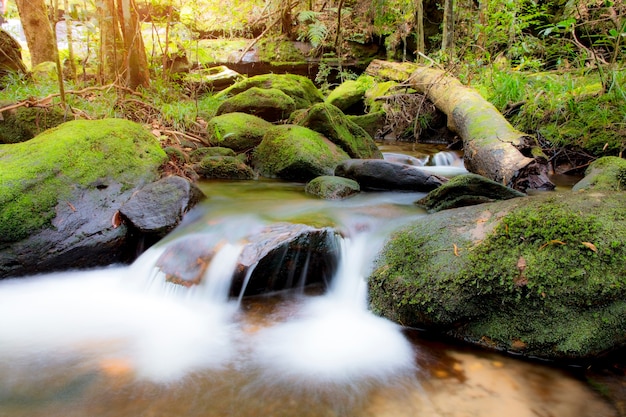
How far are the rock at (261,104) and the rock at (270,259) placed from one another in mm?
4684

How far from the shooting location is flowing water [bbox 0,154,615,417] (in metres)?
2.11

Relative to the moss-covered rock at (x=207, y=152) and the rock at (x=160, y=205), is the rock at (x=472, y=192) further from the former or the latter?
the moss-covered rock at (x=207, y=152)

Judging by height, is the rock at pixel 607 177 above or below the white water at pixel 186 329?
above

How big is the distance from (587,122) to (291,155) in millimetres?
Answer: 4275

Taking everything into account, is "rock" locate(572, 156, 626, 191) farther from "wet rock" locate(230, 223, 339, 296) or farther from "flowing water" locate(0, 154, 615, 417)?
"wet rock" locate(230, 223, 339, 296)

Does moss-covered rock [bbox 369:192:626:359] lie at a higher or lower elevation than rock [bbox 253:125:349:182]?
lower

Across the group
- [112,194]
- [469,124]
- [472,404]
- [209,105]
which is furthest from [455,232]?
[209,105]

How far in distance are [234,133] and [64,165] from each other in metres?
3.02

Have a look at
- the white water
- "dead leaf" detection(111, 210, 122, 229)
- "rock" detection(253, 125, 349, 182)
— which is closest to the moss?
"dead leaf" detection(111, 210, 122, 229)

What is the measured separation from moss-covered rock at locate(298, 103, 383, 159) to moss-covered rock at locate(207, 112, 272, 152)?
0.83 meters

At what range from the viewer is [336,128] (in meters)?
6.58

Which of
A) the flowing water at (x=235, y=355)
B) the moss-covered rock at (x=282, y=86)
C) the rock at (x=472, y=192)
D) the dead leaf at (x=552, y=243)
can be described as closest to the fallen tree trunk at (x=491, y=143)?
the rock at (x=472, y=192)

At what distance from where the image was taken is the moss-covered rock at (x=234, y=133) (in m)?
6.68

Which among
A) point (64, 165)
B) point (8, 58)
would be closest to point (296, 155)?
point (64, 165)
